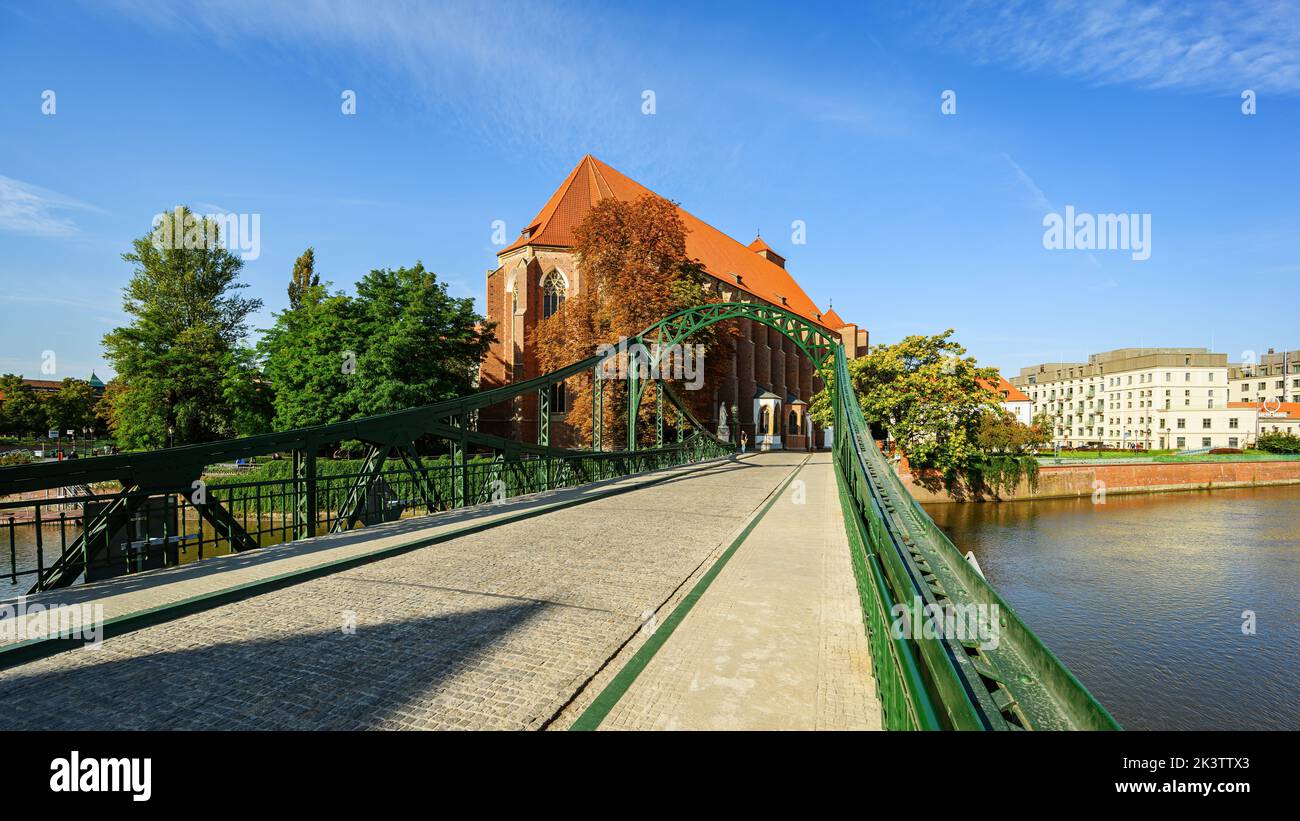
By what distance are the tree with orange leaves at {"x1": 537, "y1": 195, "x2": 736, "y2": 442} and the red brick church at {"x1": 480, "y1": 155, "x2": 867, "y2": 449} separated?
1.68 metres

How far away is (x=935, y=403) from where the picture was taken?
3322 cm

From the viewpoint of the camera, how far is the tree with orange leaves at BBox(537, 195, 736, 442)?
89.8ft

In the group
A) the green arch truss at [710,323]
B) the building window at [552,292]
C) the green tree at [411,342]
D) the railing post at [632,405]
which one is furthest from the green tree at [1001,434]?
the green tree at [411,342]

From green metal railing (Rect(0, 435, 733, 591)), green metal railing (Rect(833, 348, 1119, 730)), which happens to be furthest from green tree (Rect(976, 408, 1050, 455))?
green metal railing (Rect(833, 348, 1119, 730))

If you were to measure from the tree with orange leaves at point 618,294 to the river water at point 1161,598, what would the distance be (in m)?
16.2

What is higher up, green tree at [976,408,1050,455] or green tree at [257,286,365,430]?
green tree at [257,286,365,430]

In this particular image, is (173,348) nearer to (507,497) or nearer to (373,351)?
(373,351)

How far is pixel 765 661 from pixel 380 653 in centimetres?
274

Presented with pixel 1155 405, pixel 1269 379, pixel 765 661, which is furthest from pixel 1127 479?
pixel 1269 379
